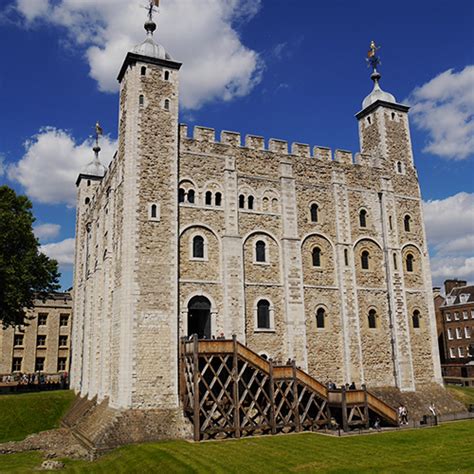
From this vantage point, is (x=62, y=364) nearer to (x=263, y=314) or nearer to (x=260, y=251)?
(x=263, y=314)

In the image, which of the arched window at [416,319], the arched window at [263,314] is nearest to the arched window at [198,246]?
the arched window at [263,314]

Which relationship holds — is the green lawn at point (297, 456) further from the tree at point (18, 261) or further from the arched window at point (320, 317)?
the tree at point (18, 261)

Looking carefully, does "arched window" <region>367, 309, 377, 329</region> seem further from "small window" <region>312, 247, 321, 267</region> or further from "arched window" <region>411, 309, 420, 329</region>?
"small window" <region>312, 247, 321, 267</region>

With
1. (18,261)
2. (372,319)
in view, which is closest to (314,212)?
(372,319)

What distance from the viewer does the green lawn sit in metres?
16.4

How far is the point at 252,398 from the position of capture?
75.8 feet

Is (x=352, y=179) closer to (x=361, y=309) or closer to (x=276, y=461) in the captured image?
(x=361, y=309)

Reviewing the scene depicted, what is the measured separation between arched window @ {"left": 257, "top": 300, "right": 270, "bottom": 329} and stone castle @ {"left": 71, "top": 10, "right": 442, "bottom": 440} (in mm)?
56

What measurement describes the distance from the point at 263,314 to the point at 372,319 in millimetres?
7146

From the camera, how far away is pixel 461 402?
30.7 metres

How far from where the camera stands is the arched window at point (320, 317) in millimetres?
28750

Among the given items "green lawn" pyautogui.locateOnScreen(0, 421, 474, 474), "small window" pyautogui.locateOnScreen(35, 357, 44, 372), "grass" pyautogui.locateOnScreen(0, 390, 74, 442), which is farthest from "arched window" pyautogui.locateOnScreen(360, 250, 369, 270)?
"small window" pyautogui.locateOnScreen(35, 357, 44, 372)

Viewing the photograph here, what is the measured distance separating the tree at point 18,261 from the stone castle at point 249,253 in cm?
418

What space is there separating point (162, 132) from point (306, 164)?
Result: 8.98 meters
